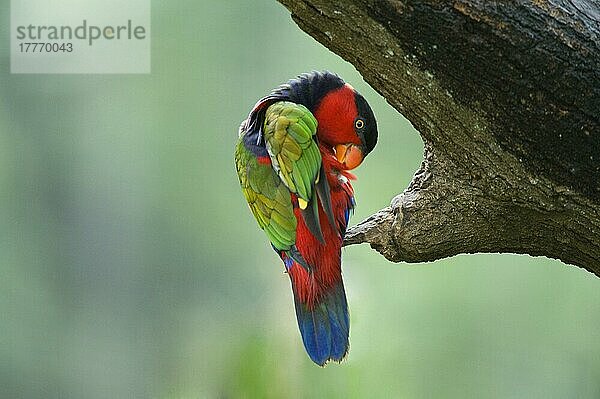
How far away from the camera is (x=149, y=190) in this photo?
1.89 m

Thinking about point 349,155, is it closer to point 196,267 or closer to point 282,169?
point 282,169

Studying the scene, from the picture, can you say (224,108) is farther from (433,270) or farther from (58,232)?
(433,270)

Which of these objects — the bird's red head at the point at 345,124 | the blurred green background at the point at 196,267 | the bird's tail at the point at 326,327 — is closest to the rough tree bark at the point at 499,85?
the bird's red head at the point at 345,124

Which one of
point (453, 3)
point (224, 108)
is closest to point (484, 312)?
point (224, 108)

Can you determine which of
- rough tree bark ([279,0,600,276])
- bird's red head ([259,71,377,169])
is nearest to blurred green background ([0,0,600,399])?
bird's red head ([259,71,377,169])

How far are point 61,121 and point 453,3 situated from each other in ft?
4.63

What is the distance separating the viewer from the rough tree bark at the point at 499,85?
65cm

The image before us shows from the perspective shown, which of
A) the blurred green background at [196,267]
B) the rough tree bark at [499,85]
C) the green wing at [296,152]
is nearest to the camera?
the rough tree bark at [499,85]

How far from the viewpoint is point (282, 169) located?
2.73ft

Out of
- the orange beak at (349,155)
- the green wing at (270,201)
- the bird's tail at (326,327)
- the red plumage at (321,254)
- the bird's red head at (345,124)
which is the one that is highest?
the bird's red head at (345,124)

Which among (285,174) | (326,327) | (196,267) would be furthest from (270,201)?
(196,267)

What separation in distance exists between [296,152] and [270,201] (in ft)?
0.26

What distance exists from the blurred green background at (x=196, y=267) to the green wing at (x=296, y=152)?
1.00m

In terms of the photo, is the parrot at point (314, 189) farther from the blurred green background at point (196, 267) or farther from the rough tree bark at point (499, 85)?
the blurred green background at point (196, 267)
